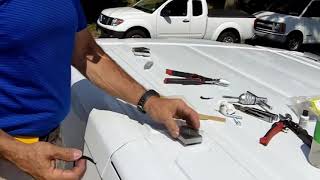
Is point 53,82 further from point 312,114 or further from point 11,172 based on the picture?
point 312,114

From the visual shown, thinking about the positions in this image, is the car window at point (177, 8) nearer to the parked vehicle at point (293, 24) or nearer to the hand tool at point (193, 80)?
the parked vehicle at point (293, 24)

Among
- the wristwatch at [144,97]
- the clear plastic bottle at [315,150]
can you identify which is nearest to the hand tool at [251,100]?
the wristwatch at [144,97]

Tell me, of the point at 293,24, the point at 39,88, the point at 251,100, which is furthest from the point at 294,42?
the point at 39,88

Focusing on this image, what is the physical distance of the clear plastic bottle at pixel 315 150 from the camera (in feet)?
4.45

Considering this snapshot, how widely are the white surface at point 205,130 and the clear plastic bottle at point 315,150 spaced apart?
2cm

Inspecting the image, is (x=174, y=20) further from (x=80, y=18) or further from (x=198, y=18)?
(x=80, y=18)

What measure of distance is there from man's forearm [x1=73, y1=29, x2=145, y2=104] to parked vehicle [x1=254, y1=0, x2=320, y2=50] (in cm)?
1259

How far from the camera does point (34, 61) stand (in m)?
1.46

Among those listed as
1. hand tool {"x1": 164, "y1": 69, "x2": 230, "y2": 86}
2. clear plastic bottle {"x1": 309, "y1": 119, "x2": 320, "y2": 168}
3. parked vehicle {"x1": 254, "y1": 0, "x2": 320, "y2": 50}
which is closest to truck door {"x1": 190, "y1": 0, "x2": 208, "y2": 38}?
parked vehicle {"x1": 254, "y1": 0, "x2": 320, "y2": 50}

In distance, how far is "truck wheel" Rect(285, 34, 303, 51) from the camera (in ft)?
47.5

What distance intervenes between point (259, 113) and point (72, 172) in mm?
684

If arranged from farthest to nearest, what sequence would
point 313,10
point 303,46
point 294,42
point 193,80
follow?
point 303,46
point 313,10
point 294,42
point 193,80

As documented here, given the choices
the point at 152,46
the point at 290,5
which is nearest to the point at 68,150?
the point at 152,46

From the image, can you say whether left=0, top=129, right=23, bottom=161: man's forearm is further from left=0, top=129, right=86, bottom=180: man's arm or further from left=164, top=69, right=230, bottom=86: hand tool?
left=164, top=69, right=230, bottom=86: hand tool
